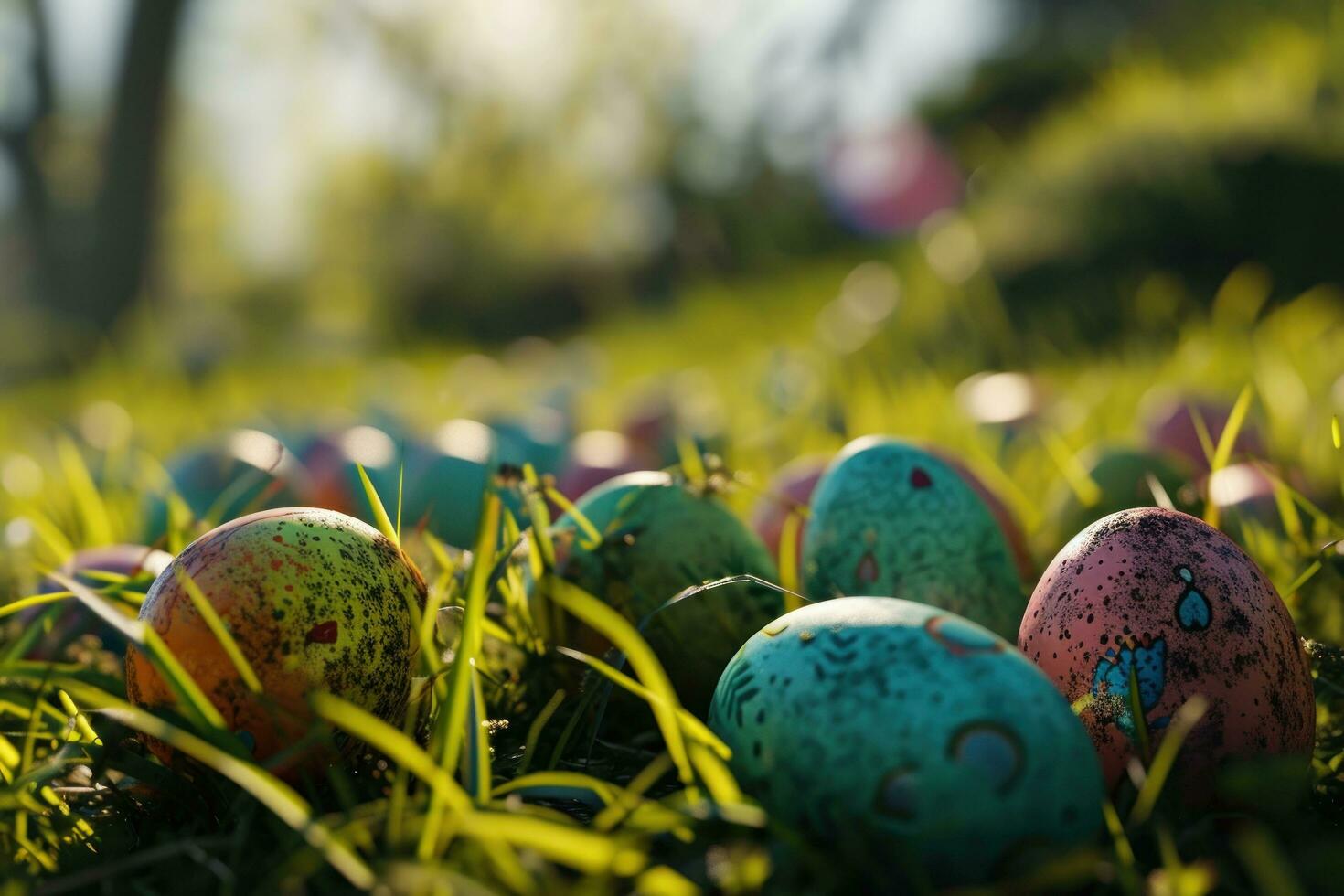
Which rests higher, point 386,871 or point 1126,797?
point 386,871

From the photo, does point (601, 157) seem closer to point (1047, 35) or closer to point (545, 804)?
point (1047, 35)

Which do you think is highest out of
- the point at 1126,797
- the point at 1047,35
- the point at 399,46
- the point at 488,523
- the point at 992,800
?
the point at 399,46

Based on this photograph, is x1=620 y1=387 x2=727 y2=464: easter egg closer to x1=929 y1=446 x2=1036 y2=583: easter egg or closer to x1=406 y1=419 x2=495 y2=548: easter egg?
x1=406 y1=419 x2=495 y2=548: easter egg

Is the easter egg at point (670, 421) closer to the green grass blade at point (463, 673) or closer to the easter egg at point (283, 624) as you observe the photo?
the easter egg at point (283, 624)

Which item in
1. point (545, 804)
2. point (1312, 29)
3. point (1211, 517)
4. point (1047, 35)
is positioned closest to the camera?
point (545, 804)

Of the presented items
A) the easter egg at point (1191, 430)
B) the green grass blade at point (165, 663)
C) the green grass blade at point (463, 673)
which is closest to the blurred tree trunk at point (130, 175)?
the easter egg at point (1191, 430)

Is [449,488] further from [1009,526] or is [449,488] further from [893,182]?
[893,182]

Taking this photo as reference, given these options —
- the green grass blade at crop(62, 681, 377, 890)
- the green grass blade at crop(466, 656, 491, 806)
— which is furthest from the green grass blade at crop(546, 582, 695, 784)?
the green grass blade at crop(62, 681, 377, 890)

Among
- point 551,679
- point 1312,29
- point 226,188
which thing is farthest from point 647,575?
point 226,188
